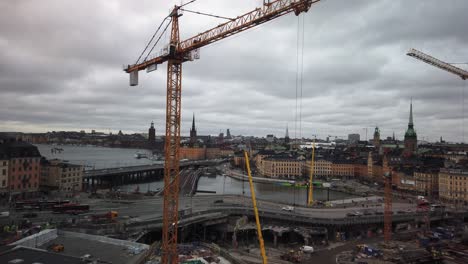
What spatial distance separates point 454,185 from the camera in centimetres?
4816

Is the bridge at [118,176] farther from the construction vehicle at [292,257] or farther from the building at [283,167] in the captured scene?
the construction vehicle at [292,257]

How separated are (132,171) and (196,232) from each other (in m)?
45.8

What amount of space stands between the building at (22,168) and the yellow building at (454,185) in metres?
49.6

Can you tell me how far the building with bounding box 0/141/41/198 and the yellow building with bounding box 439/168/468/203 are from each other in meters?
49.6

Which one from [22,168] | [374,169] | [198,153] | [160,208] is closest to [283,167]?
[374,169]

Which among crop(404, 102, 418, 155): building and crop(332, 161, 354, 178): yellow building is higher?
crop(404, 102, 418, 155): building

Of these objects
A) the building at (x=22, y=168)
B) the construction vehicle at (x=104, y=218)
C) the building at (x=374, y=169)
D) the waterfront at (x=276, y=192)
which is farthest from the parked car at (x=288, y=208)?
the building at (x=374, y=169)

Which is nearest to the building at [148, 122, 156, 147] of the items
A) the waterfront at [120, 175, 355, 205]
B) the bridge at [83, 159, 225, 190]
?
the bridge at [83, 159, 225, 190]

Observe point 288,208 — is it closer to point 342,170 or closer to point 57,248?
point 57,248

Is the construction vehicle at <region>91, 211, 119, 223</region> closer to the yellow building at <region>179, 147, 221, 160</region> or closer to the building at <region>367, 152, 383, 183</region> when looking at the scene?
the building at <region>367, 152, 383, 183</region>

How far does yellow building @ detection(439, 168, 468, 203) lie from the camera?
47.0 metres

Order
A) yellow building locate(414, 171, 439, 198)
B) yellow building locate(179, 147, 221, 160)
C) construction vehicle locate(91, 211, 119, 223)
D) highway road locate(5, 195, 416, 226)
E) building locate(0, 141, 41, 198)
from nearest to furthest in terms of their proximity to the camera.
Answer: construction vehicle locate(91, 211, 119, 223)
highway road locate(5, 195, 416, 226)
building locate(0, 141, 41, 198)
yellow building locate(414, 171, 439, 198)
yellow building locate(179, 147, 221, 160)

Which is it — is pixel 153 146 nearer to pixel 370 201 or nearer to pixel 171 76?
pixel 370 201

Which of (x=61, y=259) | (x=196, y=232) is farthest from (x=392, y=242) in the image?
(x=61, y=259)
